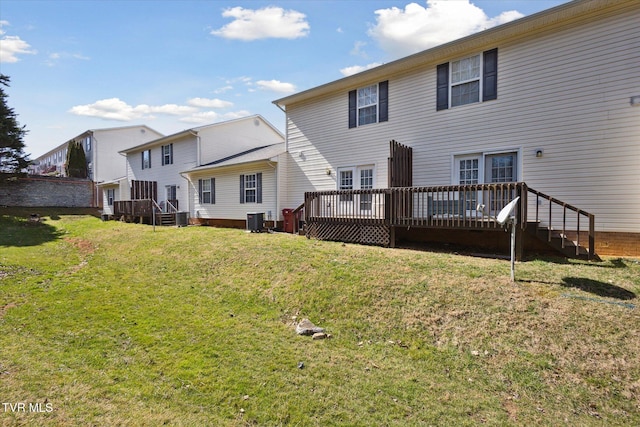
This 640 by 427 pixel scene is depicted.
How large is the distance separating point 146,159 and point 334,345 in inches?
930

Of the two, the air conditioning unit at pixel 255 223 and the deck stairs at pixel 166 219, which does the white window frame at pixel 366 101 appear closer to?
the air conditioning unit at pixel 255 223

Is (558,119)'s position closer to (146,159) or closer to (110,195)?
(146,159)

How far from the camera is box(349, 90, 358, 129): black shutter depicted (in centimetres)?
1264

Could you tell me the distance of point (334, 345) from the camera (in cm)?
518

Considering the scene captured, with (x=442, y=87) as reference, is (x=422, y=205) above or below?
below

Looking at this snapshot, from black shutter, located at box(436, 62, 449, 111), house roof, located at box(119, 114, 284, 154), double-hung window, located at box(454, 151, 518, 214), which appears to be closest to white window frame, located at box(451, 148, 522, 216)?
double-hung window, located at box(454, 151, 518, 214)

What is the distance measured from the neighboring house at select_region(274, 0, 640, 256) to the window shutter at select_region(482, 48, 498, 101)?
0.03m

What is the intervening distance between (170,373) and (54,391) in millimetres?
1229

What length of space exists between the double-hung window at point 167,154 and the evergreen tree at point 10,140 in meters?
8.80

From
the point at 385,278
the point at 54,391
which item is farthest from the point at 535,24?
the point at 54,391

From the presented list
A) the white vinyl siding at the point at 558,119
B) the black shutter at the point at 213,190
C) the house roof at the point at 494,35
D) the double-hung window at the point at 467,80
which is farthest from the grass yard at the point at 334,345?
the black shutter at the point at 213,190

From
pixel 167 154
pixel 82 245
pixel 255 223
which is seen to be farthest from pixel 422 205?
pixel 167 154

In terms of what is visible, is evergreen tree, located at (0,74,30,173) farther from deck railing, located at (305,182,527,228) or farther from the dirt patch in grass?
deck railing, located at (305,182,527,228)

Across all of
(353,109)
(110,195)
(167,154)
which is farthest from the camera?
(110,195)
